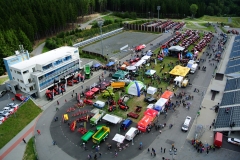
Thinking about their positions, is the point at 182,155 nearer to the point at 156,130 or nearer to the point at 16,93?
the point at 156,130

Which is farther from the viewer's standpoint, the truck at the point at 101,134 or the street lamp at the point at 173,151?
→ the truck at the point at 101,134

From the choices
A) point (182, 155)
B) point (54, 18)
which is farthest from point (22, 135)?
point (54, 18)

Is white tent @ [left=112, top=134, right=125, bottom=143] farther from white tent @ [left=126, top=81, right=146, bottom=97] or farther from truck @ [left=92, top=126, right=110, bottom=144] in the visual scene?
white tent @ [left=126, top=81, right=146, bottom=97]

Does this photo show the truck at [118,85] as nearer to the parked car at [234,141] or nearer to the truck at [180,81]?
the truck at [180,81]

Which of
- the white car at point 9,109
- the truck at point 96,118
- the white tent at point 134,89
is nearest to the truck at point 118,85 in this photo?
the white tent at point 134,89

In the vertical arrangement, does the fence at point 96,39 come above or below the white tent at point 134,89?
above

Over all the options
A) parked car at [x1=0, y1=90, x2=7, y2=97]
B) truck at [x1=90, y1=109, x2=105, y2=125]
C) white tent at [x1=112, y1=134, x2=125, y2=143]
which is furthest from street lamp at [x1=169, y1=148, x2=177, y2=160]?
parked car at [x1=0, y1=90, x2=7, y2=97]
